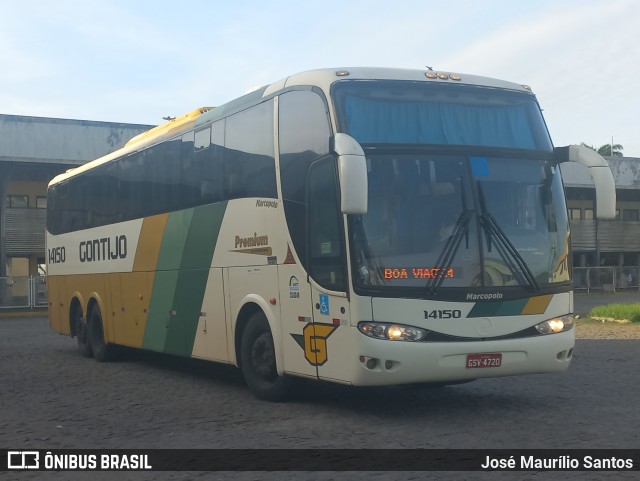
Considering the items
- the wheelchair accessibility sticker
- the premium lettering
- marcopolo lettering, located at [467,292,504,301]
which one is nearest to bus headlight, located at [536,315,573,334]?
marcopolo lettering, located at [467,292,504,301]

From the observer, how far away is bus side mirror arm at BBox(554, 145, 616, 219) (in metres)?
9.97

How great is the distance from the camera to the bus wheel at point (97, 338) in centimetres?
1743

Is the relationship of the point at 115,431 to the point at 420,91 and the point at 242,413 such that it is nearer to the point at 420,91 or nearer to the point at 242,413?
the point at 242,413

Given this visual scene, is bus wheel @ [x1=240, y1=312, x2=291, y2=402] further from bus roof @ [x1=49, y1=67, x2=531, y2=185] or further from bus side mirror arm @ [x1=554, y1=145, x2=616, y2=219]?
bus side mirror arm @ [x1=554, y1=145, x2=616, y2=219]

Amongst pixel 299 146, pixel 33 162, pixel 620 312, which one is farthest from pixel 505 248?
pixel 33 162

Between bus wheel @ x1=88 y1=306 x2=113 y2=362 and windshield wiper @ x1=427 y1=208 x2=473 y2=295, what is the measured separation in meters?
9.55

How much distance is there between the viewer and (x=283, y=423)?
30.3ft

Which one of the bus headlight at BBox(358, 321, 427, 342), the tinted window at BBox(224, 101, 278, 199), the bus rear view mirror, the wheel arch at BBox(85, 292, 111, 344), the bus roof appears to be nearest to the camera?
the bus rear view mirror

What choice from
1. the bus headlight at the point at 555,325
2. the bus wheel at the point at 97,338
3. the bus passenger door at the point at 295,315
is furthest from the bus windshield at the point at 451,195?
the bus wheel at the point at 97,338

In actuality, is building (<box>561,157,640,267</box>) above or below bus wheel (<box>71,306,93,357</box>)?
above

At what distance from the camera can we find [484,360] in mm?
9297

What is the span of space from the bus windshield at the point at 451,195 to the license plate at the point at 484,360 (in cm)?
66
